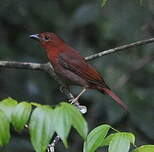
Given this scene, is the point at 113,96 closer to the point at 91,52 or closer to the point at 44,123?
the point at 91,52

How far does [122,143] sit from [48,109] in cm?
40

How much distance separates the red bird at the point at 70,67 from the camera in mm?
→ 5421

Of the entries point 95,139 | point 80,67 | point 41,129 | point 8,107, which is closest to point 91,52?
point 80,67

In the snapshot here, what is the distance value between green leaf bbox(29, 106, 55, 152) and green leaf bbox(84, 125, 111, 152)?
267 millimetres

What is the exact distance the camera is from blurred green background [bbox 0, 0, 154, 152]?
5629 mm

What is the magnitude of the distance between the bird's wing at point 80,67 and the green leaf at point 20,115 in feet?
9.01

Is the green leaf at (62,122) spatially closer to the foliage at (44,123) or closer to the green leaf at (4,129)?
the foliage at (44,123)

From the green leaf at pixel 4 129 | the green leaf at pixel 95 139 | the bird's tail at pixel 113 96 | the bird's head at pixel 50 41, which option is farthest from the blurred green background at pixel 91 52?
the green leaf at pixel 4 129

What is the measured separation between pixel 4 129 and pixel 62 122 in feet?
0.88

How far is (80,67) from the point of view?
18.0 feet

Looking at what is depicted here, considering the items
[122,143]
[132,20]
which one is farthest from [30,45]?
[122,143]

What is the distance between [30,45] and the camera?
21.9ft

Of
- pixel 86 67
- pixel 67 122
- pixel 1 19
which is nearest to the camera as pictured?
pixel 67 122

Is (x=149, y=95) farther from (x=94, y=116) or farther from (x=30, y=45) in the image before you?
(x=30, y=45)
